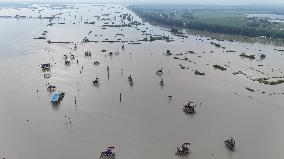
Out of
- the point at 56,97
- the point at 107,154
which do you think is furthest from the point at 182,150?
the point at 56,97

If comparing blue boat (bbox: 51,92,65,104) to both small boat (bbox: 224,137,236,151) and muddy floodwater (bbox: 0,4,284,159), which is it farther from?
small boat (bbox: 224,137,236,151)

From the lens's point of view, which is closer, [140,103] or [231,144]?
[231,144]

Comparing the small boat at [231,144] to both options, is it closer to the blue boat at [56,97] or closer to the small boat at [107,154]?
the small boat at [107,154]

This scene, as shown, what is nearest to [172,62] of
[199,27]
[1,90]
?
[1,90]

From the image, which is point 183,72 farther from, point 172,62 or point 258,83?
point 258,83

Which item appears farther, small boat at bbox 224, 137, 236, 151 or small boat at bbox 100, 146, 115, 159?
small boat at bbox 224, 137, 236, 151

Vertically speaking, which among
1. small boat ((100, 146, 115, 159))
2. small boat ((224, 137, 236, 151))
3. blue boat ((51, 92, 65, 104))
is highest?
blue boat ((51, 92, 65, 104))

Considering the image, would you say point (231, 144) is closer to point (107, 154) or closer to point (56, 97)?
point (107, 154)

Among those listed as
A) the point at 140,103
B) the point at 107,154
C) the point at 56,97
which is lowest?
the point at 107,154

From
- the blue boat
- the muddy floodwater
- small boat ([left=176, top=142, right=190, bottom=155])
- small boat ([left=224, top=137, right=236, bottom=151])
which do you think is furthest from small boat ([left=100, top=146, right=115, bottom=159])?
the blue boat

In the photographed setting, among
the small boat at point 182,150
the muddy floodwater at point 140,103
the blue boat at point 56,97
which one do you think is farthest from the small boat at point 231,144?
the blue boat at point 56,97
